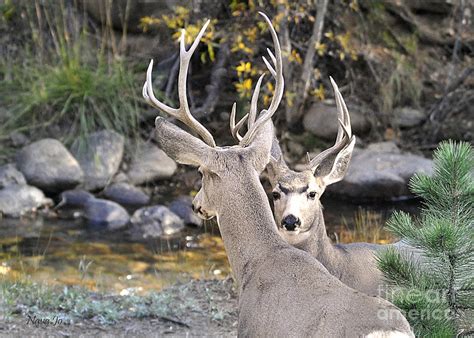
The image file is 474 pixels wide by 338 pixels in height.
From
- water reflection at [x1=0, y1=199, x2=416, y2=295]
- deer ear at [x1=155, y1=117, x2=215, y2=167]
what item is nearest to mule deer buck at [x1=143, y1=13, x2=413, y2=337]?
deer ear at [x1=155, y1=117, x2=215, y2=167]

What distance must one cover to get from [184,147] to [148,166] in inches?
279

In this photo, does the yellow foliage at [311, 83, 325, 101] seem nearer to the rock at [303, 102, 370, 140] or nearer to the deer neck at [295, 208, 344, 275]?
the rock at [303, 102, 370, 140]

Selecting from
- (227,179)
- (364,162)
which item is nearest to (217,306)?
(227,179)

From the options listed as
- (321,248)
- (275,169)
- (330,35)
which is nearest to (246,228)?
(321,248)

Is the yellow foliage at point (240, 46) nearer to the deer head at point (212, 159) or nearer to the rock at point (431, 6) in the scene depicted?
the rock at point (431, 6)

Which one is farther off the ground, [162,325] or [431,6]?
[431,6]

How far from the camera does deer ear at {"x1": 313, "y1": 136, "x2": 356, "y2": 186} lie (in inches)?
222

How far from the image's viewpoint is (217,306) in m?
6.21

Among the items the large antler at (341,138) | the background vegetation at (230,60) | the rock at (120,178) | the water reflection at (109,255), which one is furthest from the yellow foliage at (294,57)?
the large antler at (341,138)

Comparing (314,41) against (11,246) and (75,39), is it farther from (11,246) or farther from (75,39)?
(11,246)

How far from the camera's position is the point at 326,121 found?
38.3ft

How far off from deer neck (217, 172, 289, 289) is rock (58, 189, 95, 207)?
642cm

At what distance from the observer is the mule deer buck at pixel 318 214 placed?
17.6 feet

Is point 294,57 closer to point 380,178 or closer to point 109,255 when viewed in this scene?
point 380,178
